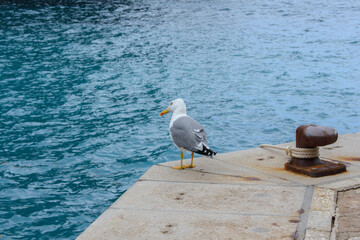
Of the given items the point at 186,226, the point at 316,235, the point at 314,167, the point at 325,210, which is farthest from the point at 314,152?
the point at 186,226

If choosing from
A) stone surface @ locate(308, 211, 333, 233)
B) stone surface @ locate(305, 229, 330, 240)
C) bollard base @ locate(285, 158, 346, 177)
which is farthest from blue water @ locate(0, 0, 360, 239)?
stone surface @ locate(305, 229, 330, 240)

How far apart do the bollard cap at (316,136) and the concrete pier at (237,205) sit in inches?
14.8

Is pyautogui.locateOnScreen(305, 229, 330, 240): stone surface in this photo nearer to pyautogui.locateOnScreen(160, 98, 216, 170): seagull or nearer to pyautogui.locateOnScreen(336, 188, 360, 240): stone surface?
pyautogui.locateOnScreen(336, 188, 360, 240): stone surface

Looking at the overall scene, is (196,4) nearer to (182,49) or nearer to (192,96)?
(182,49)

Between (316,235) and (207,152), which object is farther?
(207,152)

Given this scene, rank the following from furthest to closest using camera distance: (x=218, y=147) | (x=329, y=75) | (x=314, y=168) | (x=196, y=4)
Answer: (x=196, y=4)
(x=329, y=75)
(x=218, y=147)
(x=314, y=168)

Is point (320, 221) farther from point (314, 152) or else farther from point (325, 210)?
point (314, 152)

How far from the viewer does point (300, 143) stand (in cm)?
584

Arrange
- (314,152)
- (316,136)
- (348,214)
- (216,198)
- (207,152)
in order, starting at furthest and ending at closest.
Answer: (207,152) → (314,152) → (316,136) → (216,198) → (348,214)

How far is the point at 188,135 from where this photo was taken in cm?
633

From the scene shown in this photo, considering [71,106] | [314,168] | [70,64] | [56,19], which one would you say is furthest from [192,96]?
[56,19]

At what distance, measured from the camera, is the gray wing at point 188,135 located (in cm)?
622

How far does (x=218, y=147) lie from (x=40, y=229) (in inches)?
182

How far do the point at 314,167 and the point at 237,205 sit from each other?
130cm
